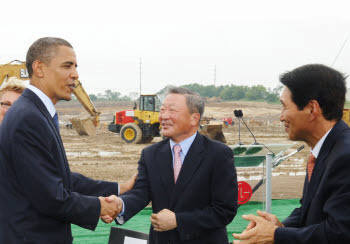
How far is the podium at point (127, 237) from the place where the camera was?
3.14 meters

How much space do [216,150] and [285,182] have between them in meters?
8.04

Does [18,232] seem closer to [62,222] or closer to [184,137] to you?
[62,222]

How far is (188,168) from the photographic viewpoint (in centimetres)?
251

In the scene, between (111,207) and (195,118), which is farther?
(195,118)

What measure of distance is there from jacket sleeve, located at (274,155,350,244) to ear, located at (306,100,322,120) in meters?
0.29

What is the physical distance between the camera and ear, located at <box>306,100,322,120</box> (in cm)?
179

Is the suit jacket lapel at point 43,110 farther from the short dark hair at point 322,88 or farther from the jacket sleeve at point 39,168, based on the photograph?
the short dark hair at point 322,88

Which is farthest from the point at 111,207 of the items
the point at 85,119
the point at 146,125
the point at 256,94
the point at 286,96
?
the point at 256,94

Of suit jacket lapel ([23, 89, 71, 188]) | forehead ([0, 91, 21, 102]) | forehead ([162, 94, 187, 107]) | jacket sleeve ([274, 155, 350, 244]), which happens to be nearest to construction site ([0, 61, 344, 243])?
forehead ([0, 91, 21, 102])

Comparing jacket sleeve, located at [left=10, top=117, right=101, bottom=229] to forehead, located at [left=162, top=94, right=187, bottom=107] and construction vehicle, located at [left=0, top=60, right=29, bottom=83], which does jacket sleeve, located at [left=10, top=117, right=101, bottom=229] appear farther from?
construction vehicle, located at [left=0, top=60, right=29, bottom=83]

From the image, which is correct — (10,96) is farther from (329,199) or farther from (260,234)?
(329,199)

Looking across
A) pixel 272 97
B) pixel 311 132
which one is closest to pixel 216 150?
pixel 311 132

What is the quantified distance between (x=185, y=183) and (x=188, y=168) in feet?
0.35

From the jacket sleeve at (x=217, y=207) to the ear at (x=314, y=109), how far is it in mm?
849
